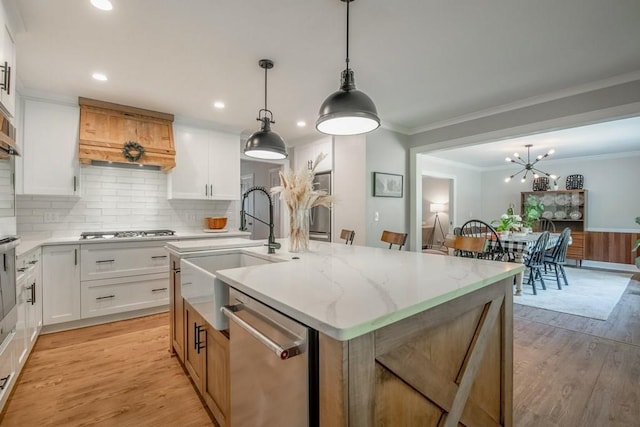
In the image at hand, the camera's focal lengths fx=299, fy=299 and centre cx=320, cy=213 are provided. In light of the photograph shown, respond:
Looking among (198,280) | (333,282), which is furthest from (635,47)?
(198,280)

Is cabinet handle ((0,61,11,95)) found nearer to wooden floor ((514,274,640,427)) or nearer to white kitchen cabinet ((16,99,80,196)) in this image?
white kitchen cabinet ((16,99,80,196))

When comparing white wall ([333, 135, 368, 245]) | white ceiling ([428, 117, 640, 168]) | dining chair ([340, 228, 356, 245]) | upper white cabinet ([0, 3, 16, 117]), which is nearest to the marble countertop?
upper white cabinet ([0, 3, 16, 117])

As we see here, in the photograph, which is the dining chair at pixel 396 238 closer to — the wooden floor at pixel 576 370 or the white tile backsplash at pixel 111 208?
the wooden floor at pixel 576 370

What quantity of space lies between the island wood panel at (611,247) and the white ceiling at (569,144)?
67.6 inches

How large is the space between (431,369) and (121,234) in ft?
12.1

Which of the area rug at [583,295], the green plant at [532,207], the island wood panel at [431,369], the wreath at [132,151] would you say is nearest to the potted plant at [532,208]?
the green plant at [532,207]

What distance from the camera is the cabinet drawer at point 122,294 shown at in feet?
10.2

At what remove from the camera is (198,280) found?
1.57 m

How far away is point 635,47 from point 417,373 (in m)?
3.03

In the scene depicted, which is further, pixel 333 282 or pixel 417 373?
pixel 333 282

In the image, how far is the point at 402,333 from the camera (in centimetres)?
88

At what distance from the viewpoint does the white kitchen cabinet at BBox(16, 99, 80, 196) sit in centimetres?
301

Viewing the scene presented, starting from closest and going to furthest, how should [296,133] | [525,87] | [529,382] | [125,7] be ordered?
1. [125,7]
2. [529,382]
3. [525,87]
4. [296,133]

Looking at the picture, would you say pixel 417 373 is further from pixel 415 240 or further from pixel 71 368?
pixel 415 240
